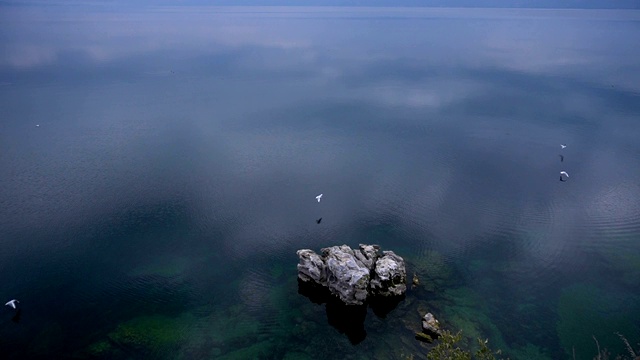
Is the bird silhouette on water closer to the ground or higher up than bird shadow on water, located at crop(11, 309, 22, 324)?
higher up

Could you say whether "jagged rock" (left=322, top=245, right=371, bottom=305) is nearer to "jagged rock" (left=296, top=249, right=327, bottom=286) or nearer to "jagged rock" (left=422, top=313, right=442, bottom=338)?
"jagged rock" (left=296, top=249, right=327, bottom=286)

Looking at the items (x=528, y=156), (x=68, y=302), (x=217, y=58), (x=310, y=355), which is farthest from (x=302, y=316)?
(x=217, y=58)

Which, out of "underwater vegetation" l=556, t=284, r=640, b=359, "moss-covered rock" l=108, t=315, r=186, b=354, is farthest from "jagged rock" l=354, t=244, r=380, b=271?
"moss-covered rock" l=108, t=315, r=186, b=354

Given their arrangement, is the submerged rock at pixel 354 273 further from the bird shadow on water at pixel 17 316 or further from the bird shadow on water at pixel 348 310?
the bird shadow on water at pixel 17 316

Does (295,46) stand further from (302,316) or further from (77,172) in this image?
(302,316)

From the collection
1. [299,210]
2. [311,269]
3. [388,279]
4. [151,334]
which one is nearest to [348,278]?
[388,279]

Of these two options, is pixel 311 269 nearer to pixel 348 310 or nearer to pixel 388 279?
pixel 348 310
